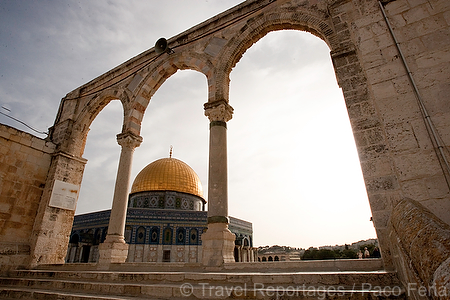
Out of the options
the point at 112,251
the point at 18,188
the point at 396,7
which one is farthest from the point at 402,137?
the point at 18,188

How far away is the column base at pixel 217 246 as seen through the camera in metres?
4.28

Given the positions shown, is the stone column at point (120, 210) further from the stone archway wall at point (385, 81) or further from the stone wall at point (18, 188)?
the stone archway wall at point (385, 81)


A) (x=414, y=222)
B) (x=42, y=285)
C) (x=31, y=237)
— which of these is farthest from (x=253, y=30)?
(x=31, y=237)

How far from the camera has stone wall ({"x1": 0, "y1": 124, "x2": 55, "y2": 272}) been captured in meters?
6.29

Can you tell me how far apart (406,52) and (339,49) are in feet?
3.49

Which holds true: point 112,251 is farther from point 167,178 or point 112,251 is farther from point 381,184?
point 167,178

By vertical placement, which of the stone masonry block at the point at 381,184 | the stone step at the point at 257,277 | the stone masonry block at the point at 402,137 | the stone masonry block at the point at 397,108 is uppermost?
the stone masonry block at the point at 397,108

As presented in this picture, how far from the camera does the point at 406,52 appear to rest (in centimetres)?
326

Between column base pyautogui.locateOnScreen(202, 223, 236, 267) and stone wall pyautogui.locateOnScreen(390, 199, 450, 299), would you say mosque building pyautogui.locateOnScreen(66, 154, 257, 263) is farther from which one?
stone wall pyautogui.locateOnScreen(390, 199, 450, 299)

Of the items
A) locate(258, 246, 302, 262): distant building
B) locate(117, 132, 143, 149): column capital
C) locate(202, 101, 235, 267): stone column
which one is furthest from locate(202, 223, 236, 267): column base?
locate(258, 246, 302, 262): distant building

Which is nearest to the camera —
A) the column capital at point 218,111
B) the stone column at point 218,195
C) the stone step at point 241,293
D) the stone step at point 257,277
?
the stone step at point 241,293

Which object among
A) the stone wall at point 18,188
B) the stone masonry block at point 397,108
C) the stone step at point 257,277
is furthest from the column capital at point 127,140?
the stone masonry block at point 397,108

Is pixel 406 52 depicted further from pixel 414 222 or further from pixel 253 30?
pixel 253 30

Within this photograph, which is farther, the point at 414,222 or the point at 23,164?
the point at 23,164
